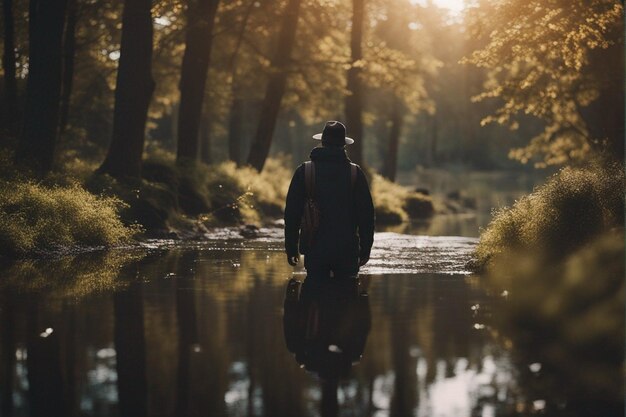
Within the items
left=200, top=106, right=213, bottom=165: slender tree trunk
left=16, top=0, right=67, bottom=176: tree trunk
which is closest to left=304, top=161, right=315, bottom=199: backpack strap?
left=16, top=0, right=67, bottom=176: tree trunk

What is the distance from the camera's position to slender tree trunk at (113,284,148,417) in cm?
662

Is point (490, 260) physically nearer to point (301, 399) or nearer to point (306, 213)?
point (306, 213)

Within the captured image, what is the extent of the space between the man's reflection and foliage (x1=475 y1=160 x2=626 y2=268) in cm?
262

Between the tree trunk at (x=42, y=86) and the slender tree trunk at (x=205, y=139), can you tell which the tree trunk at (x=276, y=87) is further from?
the tree trunk at (x=42, y=86)

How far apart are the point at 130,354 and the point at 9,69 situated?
19206 millimetres

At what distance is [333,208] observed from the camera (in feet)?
37.7

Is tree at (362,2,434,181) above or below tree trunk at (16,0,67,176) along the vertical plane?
above

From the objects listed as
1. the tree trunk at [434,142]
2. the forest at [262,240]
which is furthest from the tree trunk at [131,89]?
the tree trunk at [434,142]

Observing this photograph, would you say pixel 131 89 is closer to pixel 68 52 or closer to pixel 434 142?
pixel 68 52

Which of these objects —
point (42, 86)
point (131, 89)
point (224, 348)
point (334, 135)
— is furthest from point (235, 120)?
point (224, 348)

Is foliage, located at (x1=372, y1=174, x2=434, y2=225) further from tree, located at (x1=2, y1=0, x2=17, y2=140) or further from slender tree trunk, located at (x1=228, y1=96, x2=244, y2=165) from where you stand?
tree, located at (x1=2, y1=0, x2=17, y2=140)

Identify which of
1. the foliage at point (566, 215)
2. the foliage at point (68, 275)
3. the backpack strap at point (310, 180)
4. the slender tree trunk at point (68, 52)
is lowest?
the foliage at point (68, 275)

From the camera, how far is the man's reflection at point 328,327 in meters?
7.74

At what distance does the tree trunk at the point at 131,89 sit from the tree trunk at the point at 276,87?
1217cm
